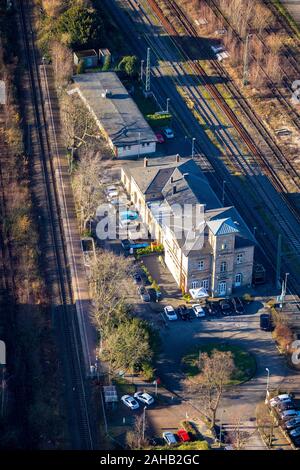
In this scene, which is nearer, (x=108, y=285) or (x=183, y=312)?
(x=108, y=285)

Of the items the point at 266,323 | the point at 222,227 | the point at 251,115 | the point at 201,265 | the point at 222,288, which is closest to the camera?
the point at 266,323

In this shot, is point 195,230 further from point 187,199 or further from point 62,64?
point 62,64

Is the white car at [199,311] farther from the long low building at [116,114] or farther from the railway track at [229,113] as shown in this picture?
the long low building at [116,114]

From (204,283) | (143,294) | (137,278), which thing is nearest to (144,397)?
(143,294)

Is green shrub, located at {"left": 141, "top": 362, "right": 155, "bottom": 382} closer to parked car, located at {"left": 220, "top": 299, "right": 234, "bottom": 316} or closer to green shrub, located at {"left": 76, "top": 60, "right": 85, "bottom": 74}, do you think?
parked car, located at {"left": 220, "top": 299, "right": 234, "bottom": 316}

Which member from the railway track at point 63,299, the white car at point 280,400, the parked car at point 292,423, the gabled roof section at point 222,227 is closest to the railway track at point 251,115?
the gabled roof section at point 222,227

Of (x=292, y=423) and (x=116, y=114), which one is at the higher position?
(x=116, y=114)

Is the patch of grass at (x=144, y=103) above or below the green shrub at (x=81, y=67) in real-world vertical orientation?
below

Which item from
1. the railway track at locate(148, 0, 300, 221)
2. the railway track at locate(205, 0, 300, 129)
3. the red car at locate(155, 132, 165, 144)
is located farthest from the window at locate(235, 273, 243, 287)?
the railway track at locate(205, 0, 300, 129)

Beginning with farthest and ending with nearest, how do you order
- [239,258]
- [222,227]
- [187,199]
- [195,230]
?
[187,199]
[239,258]
[195,230]
[222,227]
